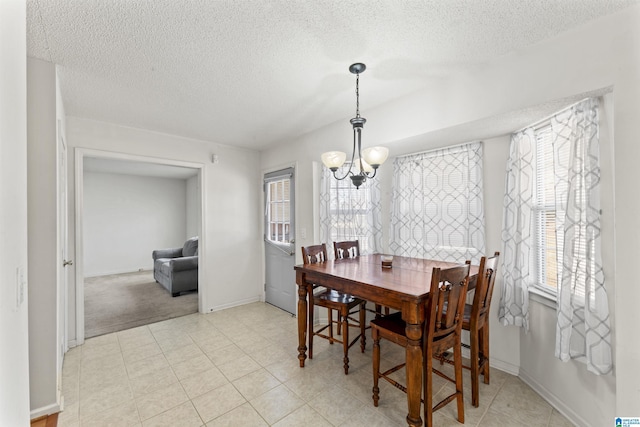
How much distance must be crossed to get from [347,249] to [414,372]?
63.4 inches

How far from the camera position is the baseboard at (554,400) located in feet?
5.86

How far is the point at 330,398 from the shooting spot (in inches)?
81.3

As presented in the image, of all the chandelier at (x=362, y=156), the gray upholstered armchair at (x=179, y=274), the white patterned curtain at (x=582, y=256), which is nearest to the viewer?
the white patterned curtain at (x=582, y=256)

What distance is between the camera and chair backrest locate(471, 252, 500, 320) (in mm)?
1843

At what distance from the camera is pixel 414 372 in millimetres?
1673

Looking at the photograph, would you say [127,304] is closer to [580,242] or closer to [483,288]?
[483,288]

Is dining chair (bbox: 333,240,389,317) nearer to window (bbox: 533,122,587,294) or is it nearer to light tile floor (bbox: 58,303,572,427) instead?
light tile floor (bbox: 58,303,572,427)

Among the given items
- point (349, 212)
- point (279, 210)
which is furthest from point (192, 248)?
point (349, 212)

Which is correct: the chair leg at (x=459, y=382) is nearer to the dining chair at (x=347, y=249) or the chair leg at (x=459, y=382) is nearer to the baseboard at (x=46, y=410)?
the dining chair at (x=347, y=249)

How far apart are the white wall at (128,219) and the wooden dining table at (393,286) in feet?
20.2

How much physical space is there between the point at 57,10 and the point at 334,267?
2452 millimetres

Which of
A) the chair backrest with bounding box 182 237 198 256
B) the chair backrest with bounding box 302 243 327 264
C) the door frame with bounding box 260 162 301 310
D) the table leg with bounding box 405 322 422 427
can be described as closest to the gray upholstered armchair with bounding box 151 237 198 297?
the chair backrest with bounding box 182 237 198 256

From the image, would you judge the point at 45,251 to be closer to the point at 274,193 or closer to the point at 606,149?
the point at 274,193

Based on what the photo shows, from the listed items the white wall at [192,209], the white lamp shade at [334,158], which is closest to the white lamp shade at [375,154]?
the white lamp shade at [334,158]
